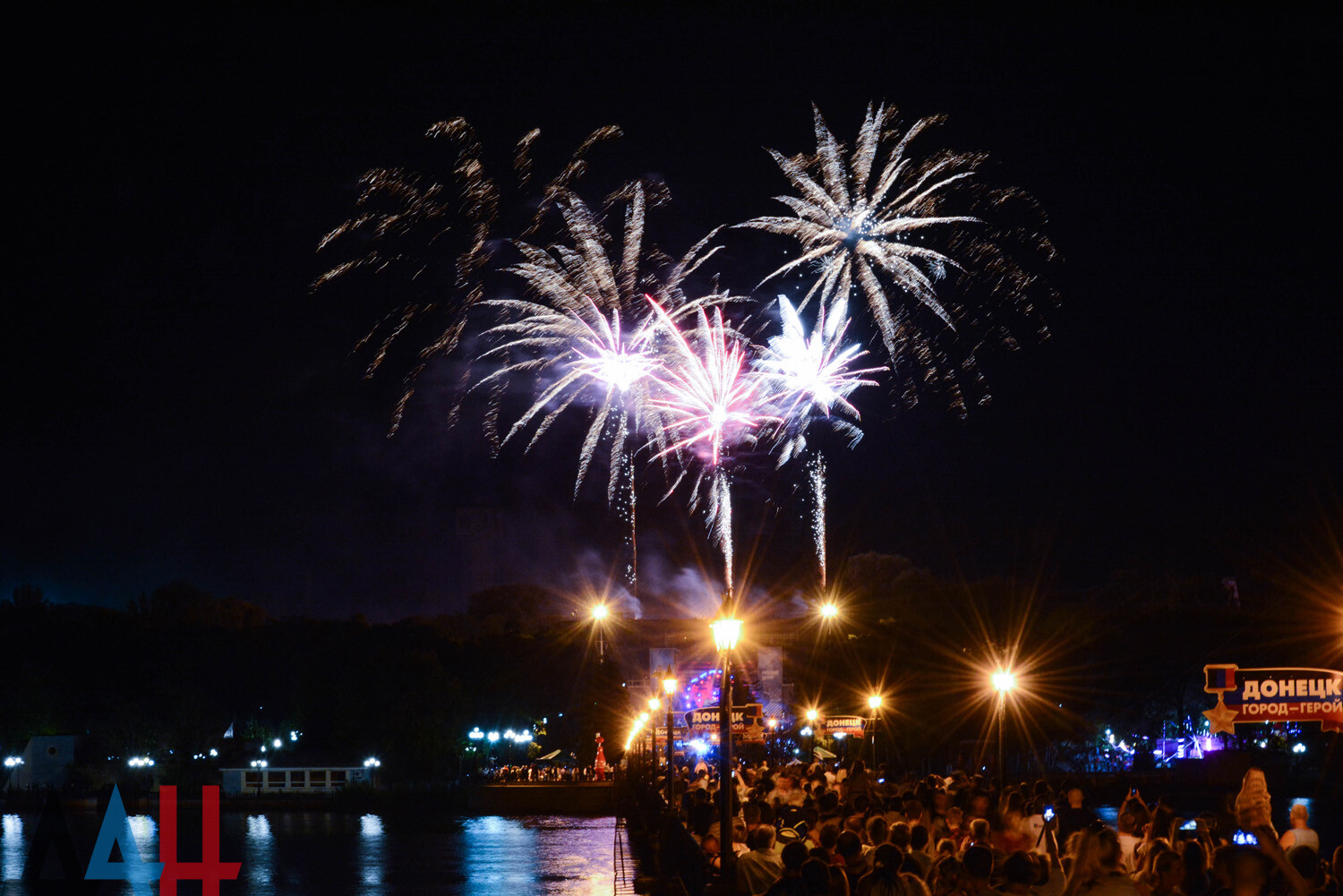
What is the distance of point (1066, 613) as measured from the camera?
62344mm

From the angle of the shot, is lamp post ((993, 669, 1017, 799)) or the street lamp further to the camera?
the street lamp

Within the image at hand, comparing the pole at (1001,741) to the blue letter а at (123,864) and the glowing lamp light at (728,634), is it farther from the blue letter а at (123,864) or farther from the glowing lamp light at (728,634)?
the blue letter а at (123,864)

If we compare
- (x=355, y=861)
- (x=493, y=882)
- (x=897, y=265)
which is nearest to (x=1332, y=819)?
(x=897, y=265)

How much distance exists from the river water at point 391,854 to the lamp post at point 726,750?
7.43 m

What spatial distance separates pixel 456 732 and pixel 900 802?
62.4 metres

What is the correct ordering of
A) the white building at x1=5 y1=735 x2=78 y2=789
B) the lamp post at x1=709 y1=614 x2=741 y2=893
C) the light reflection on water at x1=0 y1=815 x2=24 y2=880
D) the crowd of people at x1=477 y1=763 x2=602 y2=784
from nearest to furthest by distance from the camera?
the lamp post at x1=709 y1=614 x2=741 y2=893 → the light reflection on water at x1=0 y1=815 x2=24 y2=880 → the crowd of people at x1=477 y1=763 x2=602 y2=784 → the white building at x1=5 y1=735 x2=78 y2=789

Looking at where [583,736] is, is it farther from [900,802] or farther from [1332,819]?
[900,802]

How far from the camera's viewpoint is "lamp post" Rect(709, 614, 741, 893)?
37.6 ft

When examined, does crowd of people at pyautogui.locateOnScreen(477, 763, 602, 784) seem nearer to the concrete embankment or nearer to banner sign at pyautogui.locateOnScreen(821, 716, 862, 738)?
the concrete embankment

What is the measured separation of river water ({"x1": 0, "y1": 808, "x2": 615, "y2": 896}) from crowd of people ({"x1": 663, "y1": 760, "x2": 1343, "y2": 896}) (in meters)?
10.9

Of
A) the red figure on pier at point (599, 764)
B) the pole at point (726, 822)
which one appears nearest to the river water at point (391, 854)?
the red figure on pier at point (599, 764)

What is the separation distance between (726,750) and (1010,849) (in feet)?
11.2

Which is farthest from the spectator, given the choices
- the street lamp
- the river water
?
the street lamp

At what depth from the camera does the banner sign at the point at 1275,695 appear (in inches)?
493
